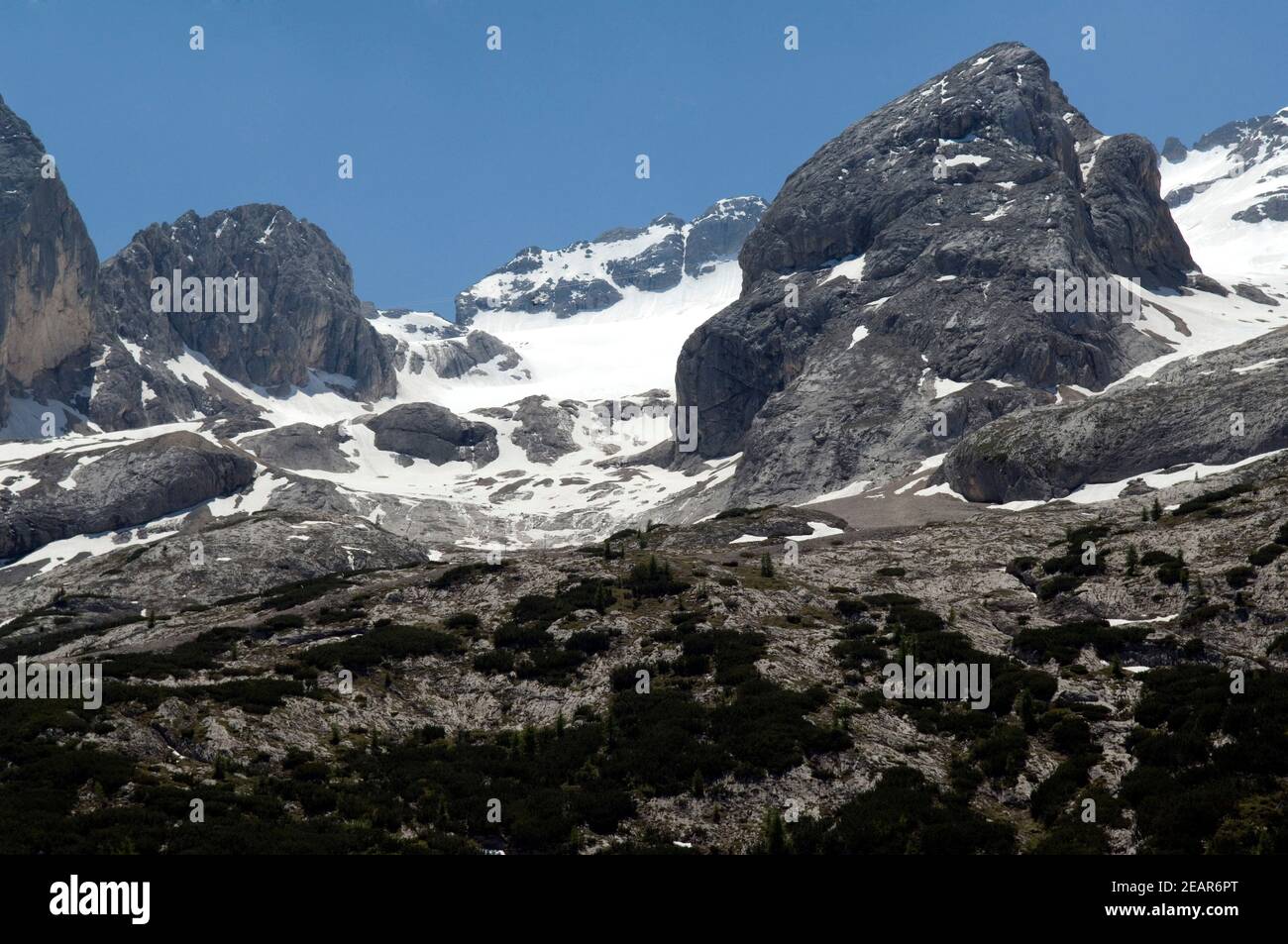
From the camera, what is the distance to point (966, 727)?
3947 centimetres

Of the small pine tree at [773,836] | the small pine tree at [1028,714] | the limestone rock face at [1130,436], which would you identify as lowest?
the small pine tree at [773,836]

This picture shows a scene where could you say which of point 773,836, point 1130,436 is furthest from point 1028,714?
point 1130,436

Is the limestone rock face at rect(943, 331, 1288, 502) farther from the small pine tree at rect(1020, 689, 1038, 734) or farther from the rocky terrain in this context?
the small pine tree at rect(1020, 689, 1038, 734)

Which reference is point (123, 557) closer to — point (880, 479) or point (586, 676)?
point (586, 676)

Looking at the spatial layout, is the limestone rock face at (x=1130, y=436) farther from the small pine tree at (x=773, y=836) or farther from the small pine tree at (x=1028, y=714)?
the small pine tree at (x=773, y=836)

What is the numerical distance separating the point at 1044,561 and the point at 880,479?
344ft

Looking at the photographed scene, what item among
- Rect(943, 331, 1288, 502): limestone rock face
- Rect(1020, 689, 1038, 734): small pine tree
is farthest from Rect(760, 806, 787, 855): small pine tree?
Rect(943, 331, 1288, 502): limestone rock face

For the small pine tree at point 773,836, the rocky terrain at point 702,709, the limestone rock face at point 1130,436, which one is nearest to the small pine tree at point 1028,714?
the rocky terrain at point 702,709

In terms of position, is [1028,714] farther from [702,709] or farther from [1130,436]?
[1130,436]

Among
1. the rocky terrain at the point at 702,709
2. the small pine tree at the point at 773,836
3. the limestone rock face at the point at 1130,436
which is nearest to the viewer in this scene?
the small pine tree at the point at 773,836

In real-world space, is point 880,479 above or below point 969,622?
above

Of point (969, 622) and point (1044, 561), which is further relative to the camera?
point (1044, 561)

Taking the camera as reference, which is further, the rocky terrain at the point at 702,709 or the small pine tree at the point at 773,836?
the rocky terrain at the point at 702,709
